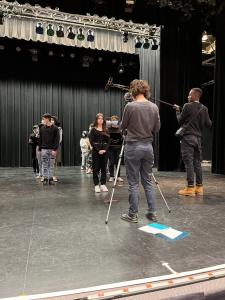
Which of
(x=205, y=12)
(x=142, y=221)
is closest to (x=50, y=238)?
(x=142, y=221)

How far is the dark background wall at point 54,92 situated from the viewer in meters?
12.8

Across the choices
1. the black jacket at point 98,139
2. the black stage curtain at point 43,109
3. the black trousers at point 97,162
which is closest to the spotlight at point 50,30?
the black stage curtain at point 43,109

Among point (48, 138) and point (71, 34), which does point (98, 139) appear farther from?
point (71, 34)

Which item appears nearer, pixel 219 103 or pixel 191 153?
pixel 191 153

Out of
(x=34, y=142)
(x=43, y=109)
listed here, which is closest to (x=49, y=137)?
(x=34, y=142)

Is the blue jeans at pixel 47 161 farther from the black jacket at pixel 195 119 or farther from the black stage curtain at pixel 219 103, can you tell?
the black stage curtain at pixel 219 103

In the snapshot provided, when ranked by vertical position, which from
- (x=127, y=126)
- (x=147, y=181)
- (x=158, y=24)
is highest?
(x=158, y=24)

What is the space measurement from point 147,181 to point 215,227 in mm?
844

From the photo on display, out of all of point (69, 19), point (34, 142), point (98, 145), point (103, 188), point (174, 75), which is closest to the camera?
point (98, 145)

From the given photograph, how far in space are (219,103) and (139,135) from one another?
20.7 feet

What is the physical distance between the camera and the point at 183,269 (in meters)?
2.53

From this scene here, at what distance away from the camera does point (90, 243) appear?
10.3 ft

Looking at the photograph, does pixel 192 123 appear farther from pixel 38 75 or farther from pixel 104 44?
pixel 38 75

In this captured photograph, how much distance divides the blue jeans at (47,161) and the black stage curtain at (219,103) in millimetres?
4567
